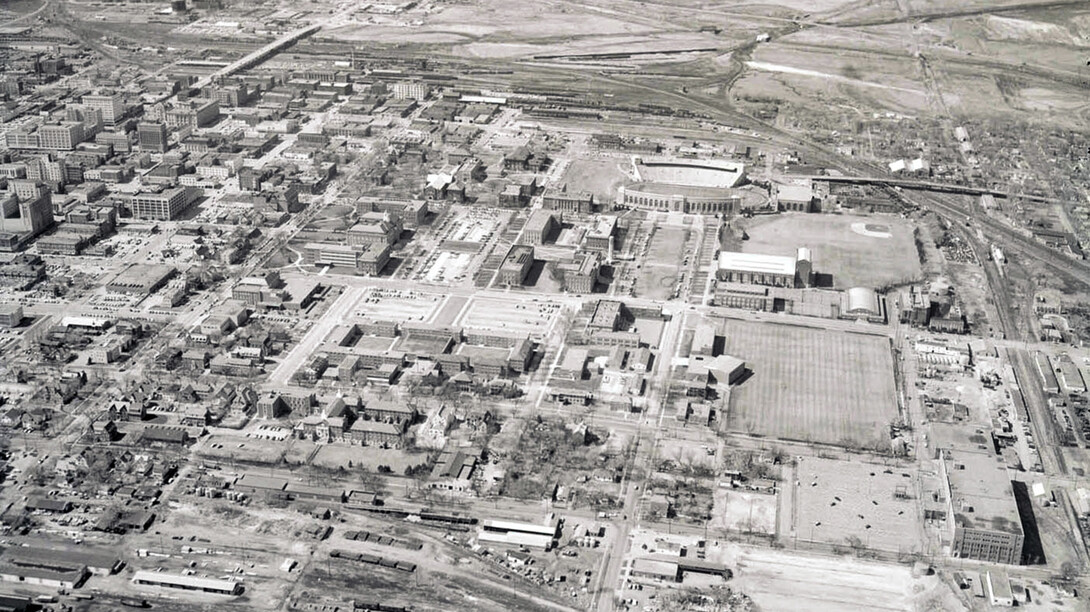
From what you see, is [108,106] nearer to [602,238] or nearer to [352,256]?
[352,256]

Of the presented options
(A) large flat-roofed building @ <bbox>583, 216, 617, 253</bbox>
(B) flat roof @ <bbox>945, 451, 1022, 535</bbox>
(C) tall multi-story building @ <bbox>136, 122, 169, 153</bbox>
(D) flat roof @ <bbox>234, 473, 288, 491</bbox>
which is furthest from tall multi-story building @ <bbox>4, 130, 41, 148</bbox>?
(B) flat roof @ <bbox>945, 451, 1022, 535</bbox>

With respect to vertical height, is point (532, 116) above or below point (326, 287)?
above

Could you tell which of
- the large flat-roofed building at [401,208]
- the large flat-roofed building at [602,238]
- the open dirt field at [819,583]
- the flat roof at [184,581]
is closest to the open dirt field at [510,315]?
the large flat-roofed building at [602,238]

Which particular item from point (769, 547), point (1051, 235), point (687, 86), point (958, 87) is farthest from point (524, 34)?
point (769, 547)

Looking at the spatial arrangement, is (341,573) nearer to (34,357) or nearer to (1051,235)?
(34,357)

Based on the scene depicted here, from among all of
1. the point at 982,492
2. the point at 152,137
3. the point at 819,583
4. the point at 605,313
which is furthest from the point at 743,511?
the point at 152,137

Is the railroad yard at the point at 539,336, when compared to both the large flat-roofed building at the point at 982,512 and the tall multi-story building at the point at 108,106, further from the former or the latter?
the tall multi-story building at the point at 108,106
